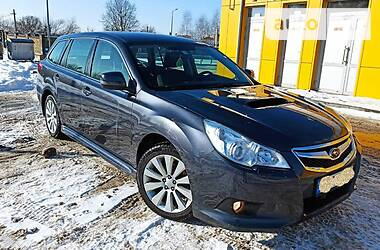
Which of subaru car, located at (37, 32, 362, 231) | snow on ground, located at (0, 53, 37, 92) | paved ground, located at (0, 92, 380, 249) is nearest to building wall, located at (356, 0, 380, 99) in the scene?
paved ground, located at (0, 92, 380, 249)

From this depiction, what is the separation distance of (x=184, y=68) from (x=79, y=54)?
1.54m

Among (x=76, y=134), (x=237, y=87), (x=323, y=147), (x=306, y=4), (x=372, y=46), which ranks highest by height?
(x=306, y=4)

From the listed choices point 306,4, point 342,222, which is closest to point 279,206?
point 342,222

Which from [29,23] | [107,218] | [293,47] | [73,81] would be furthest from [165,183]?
[29,23]

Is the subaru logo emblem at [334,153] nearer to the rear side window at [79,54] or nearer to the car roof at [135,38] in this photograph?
the car roof at [135,38]

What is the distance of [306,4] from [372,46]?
9.02 feet

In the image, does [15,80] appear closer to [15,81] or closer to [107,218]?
[15,81]

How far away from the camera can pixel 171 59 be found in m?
3.55

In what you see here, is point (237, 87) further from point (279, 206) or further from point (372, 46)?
point (372, 46)

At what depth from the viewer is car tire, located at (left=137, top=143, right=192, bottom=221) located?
2.64m

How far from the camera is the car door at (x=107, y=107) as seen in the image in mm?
3164

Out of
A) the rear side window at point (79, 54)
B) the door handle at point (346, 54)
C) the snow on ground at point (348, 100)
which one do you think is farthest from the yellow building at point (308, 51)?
the rear side window at point (79, 54)

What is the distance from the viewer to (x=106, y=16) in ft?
171

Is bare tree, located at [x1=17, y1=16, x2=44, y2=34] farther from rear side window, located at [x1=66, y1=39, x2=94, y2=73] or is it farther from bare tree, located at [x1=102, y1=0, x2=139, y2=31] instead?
rear side window, located at [x1=66, y1=39, x2=94, y2=73]
